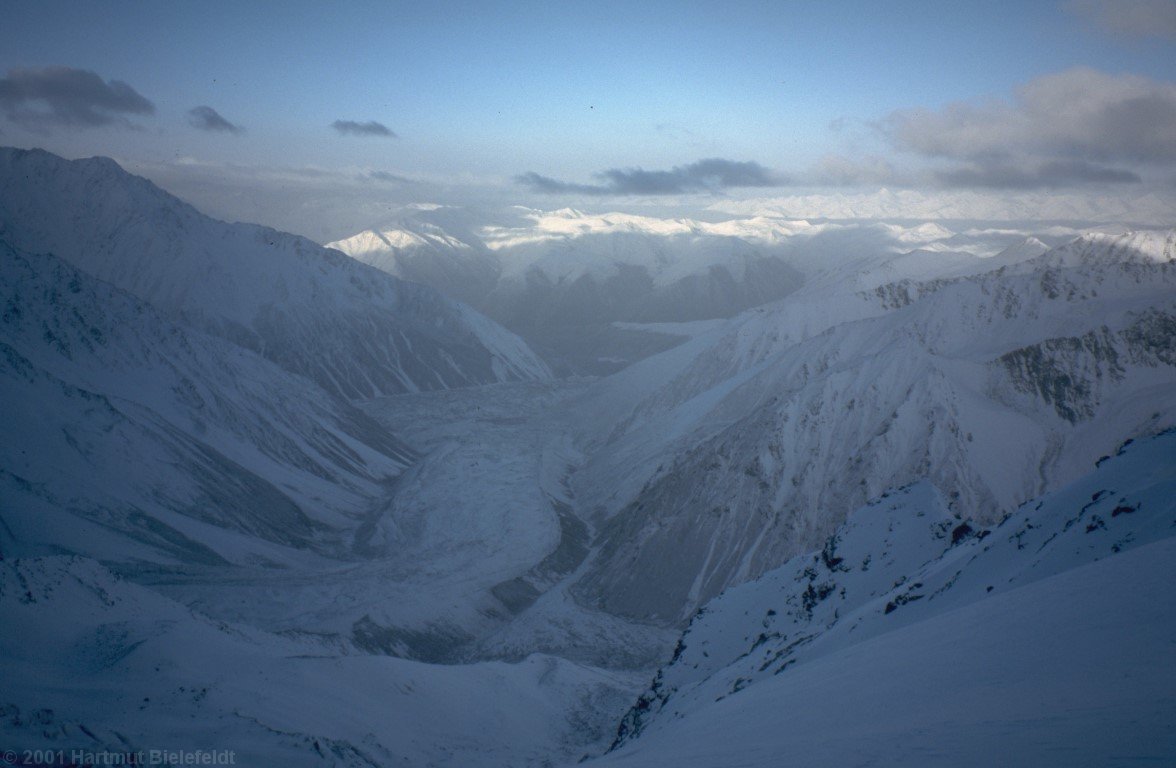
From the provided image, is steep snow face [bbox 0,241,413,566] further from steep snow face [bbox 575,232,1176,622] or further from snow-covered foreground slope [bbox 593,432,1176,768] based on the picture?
snow-covered foreground slope [bbox 593,432,1176,768]

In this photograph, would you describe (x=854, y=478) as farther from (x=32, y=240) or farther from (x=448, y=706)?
(x=32, y=240)

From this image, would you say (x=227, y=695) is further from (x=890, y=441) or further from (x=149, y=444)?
(x=890, y=441)

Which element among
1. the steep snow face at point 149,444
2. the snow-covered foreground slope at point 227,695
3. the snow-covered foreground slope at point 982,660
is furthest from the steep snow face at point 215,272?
the snow-covered foreground slope at point 982,660

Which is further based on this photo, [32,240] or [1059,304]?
[32,240]

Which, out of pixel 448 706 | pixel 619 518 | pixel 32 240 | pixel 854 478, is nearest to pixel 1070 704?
pixel 448 706

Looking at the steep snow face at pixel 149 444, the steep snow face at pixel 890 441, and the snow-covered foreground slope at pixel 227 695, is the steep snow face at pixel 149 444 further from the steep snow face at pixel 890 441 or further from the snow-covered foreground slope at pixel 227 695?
the steep snow face at pixel 890 441

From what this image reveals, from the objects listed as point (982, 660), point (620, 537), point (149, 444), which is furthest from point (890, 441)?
point (149, 444)
